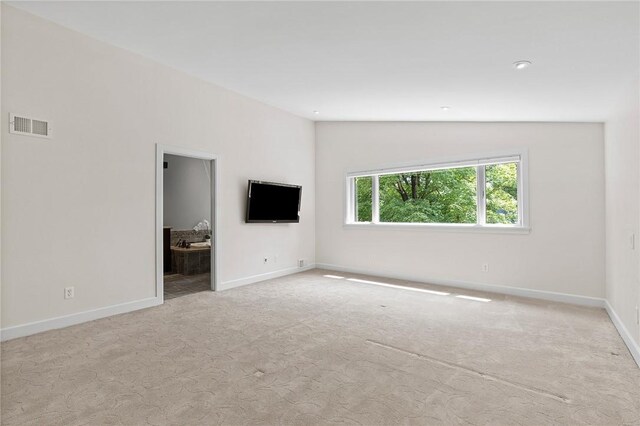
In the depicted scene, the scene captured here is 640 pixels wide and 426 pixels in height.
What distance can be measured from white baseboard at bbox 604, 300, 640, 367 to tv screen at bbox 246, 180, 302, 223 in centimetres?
452

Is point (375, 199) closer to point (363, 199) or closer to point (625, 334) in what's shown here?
point (363, 199)

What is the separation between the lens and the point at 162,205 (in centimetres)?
423

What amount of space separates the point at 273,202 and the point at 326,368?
3613 mm

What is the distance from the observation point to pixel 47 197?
3312mm

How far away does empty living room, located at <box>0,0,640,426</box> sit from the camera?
2.22 metres

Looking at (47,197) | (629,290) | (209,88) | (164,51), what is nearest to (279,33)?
(164,51)

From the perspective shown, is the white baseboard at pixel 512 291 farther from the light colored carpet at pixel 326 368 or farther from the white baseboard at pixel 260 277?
the white baseboard at pixel 260 277

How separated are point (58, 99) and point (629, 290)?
227 inches

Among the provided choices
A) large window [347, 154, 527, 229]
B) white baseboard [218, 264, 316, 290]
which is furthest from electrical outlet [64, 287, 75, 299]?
large window [347, 154, 527, 229]

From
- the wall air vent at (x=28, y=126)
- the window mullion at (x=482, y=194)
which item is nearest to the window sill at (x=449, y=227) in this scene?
the window mullion at (x=482, y=194)

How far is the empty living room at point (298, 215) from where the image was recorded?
222cm

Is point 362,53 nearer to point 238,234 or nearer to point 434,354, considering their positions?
point 434,354

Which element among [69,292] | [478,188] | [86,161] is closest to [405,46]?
[478,188]

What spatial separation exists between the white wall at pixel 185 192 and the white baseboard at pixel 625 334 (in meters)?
7.15
